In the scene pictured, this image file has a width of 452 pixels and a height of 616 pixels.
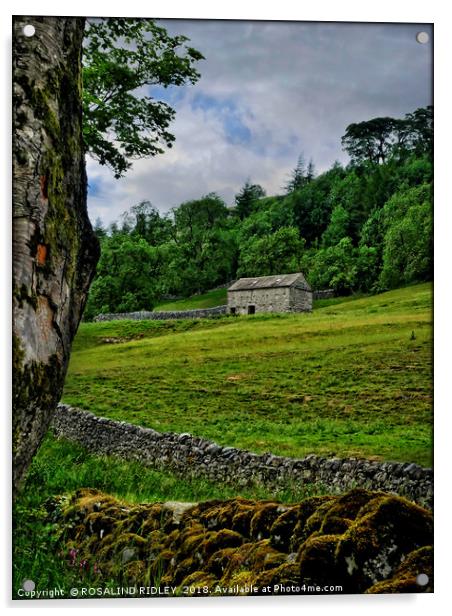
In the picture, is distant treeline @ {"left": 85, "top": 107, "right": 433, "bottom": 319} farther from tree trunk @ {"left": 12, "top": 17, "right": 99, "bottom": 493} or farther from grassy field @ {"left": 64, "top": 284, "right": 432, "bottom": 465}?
tree trunk @ {"left": 12, "top": 17, "right": 99, "bottom": 493}

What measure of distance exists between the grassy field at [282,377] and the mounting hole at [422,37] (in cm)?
213

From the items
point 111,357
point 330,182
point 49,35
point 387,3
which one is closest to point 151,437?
point 111,357

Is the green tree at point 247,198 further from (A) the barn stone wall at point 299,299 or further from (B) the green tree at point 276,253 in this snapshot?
(A) the barn stone wall at point 299,299

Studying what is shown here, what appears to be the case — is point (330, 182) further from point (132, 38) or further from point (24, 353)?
point (24, 353)

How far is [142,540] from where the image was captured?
458cm

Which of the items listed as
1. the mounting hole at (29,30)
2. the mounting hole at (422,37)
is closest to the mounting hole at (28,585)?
the mounting hole at (29,30)

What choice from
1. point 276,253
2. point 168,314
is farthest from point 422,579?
point 168,314

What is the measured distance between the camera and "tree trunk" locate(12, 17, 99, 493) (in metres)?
3.80

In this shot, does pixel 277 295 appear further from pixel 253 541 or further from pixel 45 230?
pixel 45 230

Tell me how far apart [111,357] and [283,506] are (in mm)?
1961

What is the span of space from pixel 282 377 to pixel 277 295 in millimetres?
724

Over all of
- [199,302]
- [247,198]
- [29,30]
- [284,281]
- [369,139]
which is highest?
[29,30]

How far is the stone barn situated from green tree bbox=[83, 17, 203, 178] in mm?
1460

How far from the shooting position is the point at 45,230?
12.8 feet
